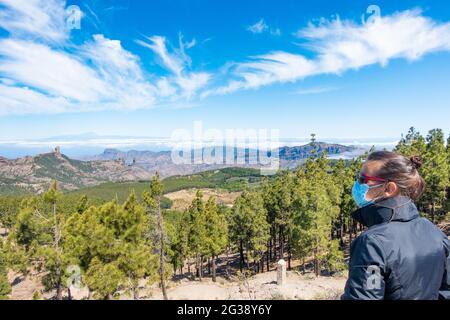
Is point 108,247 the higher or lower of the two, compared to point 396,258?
lower

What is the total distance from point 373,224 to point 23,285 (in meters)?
56.5

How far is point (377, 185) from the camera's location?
2850mm

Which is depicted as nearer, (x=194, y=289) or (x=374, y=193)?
(x=374, y=193)

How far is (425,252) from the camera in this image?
98.0 inches

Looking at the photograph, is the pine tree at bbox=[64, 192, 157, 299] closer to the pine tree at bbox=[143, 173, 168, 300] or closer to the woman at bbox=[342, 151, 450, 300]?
the pine tree at bbox=[143, 173, 168, 300]

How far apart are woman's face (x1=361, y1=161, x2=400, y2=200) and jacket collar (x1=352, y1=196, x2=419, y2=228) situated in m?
0.12

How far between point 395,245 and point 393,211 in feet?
0.98

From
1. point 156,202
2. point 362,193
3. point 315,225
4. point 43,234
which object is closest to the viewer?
point 362,193

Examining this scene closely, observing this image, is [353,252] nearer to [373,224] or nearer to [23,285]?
[373,224]

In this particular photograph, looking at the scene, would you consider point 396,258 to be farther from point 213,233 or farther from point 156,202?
point 213,233

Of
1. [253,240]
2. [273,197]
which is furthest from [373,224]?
[273,197]

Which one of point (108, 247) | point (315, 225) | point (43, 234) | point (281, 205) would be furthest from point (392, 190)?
point (281, 205)

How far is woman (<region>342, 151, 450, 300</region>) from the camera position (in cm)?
238
